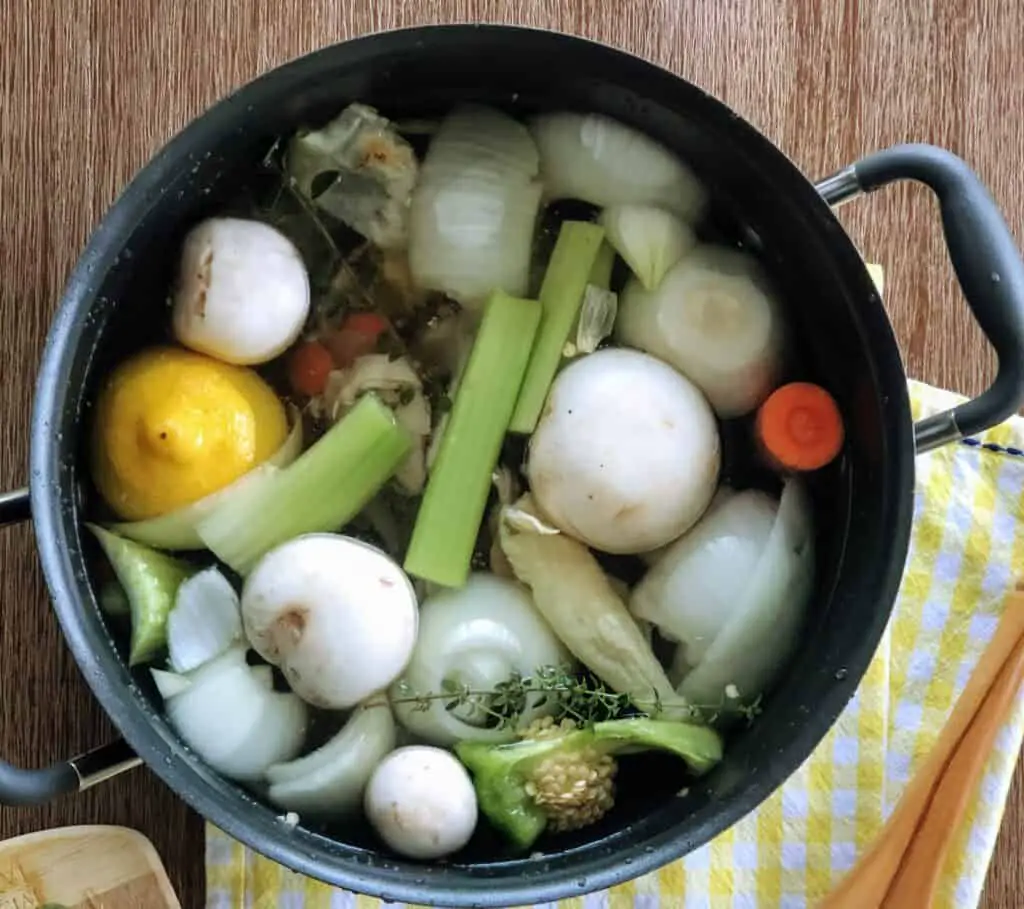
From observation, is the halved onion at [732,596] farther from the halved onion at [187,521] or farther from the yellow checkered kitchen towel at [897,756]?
the halved onion at [187,521]

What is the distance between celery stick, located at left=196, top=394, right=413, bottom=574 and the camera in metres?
0.85

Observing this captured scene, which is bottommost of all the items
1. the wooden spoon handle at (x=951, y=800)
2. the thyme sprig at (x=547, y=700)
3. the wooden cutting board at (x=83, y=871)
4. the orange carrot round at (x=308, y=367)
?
the wooden cutting board at (x=83, y=871)

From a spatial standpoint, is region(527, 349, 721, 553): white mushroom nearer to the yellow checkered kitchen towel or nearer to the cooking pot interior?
the cooking pot interior

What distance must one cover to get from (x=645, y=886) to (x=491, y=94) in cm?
54

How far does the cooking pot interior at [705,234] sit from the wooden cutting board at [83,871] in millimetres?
122

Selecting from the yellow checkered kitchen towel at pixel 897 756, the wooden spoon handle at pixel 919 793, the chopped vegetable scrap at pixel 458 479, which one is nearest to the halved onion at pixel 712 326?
the chopped vegetable scrap at pixel 458 479

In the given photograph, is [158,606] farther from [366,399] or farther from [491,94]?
[491,94]

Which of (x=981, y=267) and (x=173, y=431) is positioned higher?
(x=981, y=267)

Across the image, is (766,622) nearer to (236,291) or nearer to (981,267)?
(981,267)

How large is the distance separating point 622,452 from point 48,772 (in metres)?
0.39

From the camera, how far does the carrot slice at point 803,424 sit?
88 cm

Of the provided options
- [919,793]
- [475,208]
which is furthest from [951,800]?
[475,208]

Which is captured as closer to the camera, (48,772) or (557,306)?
(48,772)

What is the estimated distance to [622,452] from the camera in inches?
33.0
